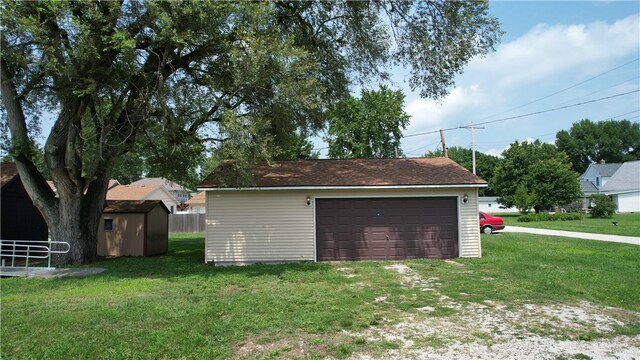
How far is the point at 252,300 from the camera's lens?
787cm

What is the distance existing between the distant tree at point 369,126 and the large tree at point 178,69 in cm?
2060

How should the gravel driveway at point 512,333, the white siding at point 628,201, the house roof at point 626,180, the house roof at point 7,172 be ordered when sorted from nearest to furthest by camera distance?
the gravel driveway at point 512,333 < the house roof at point 7,172 < the white siding at point 628,201 < the house roof at point 626,180

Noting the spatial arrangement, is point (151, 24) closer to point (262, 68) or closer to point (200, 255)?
point (262, 68)

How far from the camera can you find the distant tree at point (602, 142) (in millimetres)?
80812

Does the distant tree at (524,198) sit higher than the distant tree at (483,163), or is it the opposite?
the distant tree at (483,163)

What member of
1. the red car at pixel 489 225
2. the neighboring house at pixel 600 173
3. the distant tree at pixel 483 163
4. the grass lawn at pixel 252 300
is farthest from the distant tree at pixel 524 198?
the distant tree at pixel 483 163

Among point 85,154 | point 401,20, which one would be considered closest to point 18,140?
point 85,154

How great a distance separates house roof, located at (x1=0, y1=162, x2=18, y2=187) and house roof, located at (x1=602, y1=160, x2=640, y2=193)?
172 feet

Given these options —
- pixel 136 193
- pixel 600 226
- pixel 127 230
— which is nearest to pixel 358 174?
pixel 127 230

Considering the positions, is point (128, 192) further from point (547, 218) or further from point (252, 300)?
point (547, 218)

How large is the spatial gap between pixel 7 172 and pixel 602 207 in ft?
132

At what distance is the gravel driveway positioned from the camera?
531cm

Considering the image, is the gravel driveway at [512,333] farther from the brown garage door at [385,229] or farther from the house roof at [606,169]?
the house roof at [606,169]

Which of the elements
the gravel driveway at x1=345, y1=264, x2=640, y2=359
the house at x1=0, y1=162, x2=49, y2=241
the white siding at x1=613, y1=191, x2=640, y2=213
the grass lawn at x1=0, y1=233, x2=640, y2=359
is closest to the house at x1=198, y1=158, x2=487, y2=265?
the grass lawn at x1=0, y1=233, x2=640, y2=359
